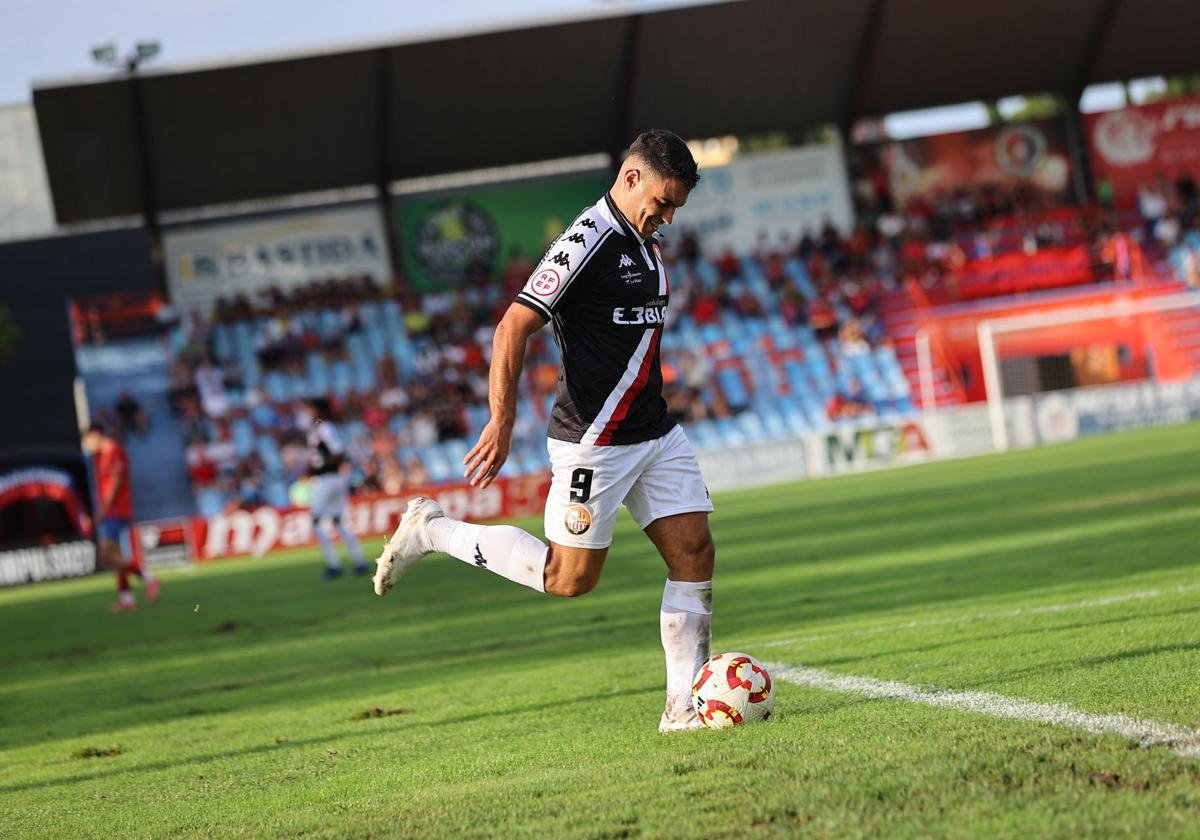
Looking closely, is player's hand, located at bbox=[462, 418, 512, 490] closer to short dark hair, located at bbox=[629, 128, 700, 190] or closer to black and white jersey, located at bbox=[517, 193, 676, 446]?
black and white jersey, located at bbox=[517, 193, 676, 446]

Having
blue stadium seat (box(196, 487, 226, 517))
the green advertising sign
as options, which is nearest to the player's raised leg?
blue stadium seat (box(196, 487, 226, 517))

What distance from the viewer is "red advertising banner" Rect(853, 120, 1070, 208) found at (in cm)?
3812

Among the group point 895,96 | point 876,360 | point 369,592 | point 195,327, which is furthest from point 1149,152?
point 369,592

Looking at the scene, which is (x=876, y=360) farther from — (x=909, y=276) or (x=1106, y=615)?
(x=1106, y=615)

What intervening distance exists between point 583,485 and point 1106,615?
128 inches

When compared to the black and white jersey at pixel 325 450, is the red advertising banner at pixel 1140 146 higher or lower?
higher

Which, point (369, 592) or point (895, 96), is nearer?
point (369, 592)

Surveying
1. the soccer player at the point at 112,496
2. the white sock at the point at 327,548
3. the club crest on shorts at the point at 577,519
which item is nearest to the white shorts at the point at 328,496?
A: the white sock at the point at 327,548

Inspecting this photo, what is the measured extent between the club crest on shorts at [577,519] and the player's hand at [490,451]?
35cm

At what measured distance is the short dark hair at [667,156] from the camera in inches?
224

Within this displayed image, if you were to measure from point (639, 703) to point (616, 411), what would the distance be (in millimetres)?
1542

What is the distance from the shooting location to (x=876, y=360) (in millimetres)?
34469

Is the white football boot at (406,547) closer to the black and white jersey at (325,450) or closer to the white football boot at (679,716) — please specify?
the white football boot at (679,716)

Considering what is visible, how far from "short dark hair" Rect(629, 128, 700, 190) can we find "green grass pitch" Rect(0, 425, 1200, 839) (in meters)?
2.17
